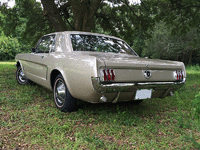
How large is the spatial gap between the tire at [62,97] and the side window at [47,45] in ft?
2.75

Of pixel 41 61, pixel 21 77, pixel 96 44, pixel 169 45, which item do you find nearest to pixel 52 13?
pixel 21 77

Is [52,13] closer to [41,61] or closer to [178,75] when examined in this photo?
[41,61]

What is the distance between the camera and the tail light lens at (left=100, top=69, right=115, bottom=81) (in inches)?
103

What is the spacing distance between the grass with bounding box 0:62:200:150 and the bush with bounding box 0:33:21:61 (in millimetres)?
27623

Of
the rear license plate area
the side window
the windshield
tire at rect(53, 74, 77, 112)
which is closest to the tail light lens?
the rear license plate area

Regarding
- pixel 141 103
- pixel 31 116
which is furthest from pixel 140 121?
pixel 31 116

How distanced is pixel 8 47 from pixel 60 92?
95.5 ft

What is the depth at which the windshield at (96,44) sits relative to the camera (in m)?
3.68

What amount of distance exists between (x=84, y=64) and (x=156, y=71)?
1215 mm

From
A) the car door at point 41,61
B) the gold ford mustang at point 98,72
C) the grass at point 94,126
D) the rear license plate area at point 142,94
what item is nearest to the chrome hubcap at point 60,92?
the gold ford mustang at point 98,72

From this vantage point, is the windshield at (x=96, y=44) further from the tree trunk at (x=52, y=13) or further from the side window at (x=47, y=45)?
the tree trunk at (x=52, y=13)

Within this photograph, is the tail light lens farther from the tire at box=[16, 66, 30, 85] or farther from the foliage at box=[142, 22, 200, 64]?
the foliage at box=[142, 22, 200, 64]

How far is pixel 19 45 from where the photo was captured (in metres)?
29.7

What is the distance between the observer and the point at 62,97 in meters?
3.54
